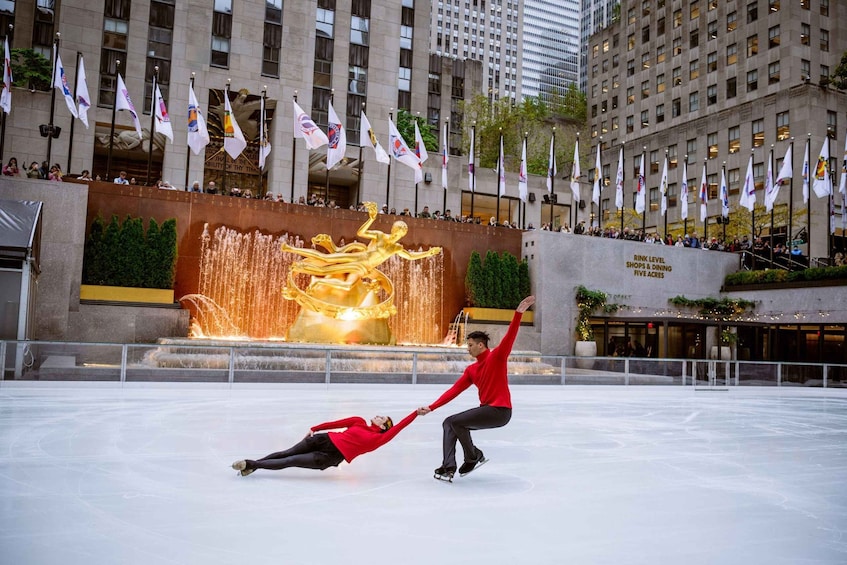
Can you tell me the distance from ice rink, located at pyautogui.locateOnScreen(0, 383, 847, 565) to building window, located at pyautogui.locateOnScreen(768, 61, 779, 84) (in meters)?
59.4

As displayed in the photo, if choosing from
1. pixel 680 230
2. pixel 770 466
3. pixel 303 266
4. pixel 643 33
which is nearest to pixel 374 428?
pixel 770 466

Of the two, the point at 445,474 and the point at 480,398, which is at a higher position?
the point at 480,398

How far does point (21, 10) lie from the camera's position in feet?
146

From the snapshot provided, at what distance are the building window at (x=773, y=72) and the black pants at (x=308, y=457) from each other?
67484 mm

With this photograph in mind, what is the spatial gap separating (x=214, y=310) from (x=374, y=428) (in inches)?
841

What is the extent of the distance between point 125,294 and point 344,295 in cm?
783

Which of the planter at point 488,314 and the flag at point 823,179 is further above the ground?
the flag at point 823,179

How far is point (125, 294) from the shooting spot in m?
24.9

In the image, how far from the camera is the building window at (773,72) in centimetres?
6308

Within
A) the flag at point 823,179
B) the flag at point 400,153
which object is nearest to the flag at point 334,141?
the flag at point 400,153

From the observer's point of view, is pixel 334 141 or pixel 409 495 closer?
pixel 409 495

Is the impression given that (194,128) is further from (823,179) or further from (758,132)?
(758,132)

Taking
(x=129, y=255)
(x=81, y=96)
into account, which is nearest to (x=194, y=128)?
(x=81, y=96)

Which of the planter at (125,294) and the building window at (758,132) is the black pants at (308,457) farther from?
the building window at (758,132)
